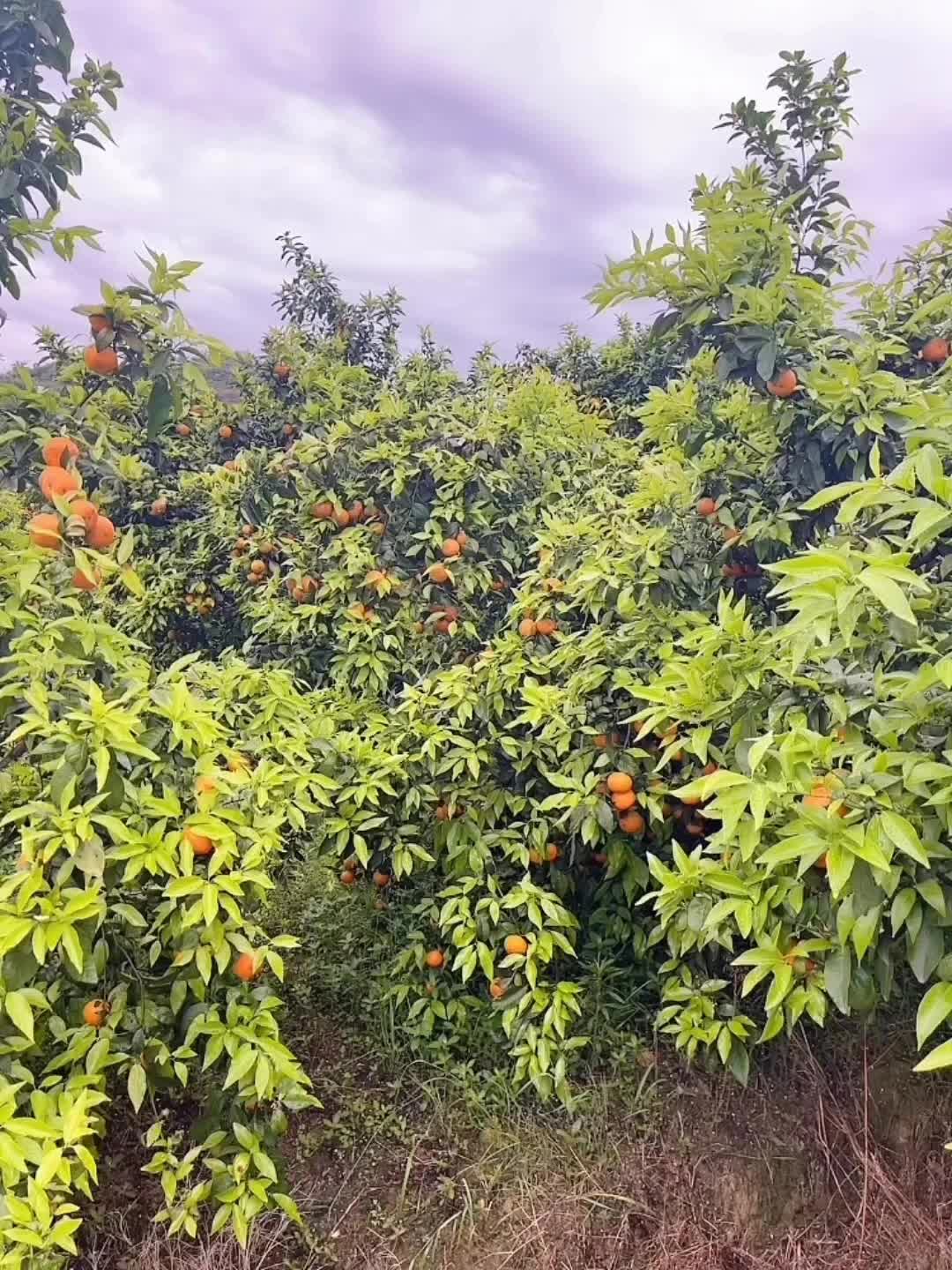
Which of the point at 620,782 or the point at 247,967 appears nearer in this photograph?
the point at 247,967

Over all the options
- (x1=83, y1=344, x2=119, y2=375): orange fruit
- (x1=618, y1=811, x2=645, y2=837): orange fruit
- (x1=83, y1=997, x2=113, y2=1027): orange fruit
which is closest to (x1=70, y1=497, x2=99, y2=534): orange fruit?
(x1=83, y1=344, x2=119, y2=375): orange fruit

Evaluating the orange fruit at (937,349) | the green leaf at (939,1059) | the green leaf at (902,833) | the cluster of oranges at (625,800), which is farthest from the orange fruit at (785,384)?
the green leaf at (939,1059)

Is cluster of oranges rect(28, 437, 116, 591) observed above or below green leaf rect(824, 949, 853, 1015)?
above

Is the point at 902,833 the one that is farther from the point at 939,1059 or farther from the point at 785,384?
the point at 785,384

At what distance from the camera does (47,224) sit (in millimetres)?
1794

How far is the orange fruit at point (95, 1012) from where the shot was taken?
175 centimetres

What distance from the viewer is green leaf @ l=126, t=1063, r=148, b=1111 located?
1.69m

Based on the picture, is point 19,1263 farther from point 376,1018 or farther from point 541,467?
point 541,467

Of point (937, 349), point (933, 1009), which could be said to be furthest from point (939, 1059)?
point (937, 349)

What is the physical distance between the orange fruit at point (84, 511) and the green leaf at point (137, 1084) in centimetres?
110

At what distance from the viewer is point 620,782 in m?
2.24

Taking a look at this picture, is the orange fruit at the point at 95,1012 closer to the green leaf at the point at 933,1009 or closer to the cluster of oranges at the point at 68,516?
the cluster of oranges at the point at 68,516

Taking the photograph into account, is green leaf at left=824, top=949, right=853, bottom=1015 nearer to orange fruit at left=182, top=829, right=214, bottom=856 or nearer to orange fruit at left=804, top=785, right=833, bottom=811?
orange fruit at left=804, top=785, right=833, bottom=811

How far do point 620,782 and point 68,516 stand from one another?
1458mm
